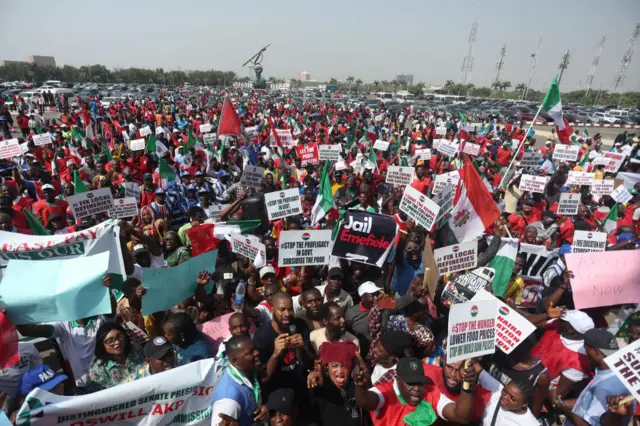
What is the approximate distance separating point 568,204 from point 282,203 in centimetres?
521

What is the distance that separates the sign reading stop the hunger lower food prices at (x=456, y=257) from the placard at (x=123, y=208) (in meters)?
4.70

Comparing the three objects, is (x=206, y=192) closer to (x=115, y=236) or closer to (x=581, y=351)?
(x=115, y=236)

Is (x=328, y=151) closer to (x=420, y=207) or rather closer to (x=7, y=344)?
(x=420, y=207)

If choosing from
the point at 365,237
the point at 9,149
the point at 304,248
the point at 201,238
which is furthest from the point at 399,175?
the point at 9,149

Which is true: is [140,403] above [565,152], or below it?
below

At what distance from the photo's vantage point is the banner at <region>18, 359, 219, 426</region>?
1.86 m

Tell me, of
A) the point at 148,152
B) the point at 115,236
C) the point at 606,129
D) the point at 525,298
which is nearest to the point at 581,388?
the point at 525,298

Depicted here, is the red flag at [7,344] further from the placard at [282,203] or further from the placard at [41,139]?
the placard at [41,139]

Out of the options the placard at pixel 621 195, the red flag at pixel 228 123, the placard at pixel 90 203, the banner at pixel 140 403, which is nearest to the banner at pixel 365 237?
the banner at pixel 140 403

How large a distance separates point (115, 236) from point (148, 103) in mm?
26922

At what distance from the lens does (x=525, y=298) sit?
4777mm

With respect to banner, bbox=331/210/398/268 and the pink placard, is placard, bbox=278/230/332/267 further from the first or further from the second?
the pink placard

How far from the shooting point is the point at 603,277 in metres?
3.46

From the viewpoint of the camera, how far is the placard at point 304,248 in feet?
13.7
